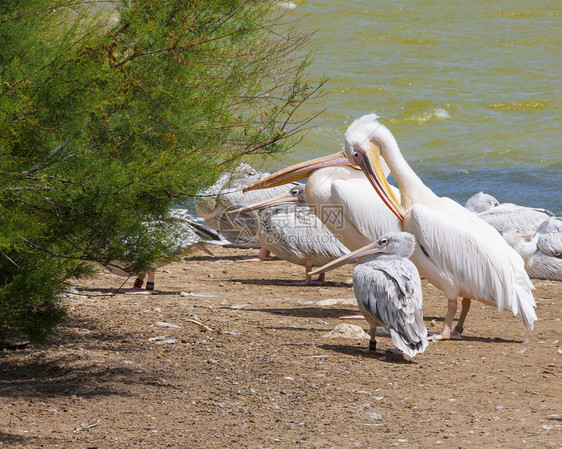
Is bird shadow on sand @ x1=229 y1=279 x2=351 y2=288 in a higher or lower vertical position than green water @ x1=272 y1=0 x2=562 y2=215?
lower

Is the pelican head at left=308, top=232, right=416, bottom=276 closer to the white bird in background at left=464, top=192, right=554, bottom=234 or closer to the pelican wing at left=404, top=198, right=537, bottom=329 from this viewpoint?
the pelican wing at left=404, top=198, right=537, bottom=329

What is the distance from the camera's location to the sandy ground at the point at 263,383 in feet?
11.2

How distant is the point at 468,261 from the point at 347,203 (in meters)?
1.29

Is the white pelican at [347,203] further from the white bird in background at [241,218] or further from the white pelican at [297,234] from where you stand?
the white bird in background at [241,218]

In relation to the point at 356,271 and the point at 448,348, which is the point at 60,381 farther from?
the point at 448,348

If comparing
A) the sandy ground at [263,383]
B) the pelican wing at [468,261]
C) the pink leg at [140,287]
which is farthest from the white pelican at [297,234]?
the pelican wing at [468,261]

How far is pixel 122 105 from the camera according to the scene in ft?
12.0

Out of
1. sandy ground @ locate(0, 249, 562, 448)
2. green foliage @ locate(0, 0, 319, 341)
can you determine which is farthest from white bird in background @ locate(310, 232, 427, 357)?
green foliage @ locate(0, 0, 319, 341)

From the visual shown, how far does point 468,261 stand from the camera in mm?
5035

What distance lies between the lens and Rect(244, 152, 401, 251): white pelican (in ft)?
19.8

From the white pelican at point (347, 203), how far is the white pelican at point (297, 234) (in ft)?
2.41

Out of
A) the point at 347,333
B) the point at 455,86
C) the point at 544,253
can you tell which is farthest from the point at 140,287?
the point at 455,86

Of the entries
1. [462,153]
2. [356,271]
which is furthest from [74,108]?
[462,153]

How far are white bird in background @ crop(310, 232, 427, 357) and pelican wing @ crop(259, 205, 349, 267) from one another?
2.25 meters
